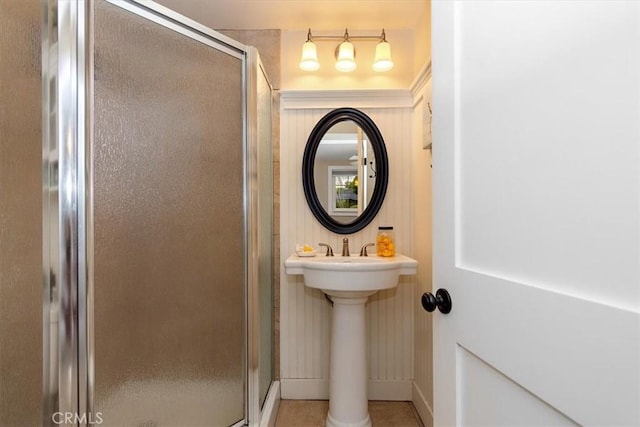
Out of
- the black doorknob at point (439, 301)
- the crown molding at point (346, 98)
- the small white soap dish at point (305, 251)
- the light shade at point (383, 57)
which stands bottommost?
the small white soap dish at point (305, 251)

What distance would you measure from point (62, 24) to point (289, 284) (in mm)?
1501

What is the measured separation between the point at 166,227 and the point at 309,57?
128cm

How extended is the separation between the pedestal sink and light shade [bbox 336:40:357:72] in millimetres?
1131

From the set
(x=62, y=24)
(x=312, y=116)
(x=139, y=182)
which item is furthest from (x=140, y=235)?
(x=312, y=116)

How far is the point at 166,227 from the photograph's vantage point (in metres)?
1.07

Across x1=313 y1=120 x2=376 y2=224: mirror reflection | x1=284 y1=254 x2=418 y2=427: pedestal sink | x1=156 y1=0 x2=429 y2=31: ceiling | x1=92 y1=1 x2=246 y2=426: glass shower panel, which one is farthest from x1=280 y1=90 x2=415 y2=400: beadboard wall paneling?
x1=92 y1=1 x2=246 y2=426: glass shower panel

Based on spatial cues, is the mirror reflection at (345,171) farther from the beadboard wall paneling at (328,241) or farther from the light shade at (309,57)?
the light shade at (309,57)

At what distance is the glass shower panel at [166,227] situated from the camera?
920 mm

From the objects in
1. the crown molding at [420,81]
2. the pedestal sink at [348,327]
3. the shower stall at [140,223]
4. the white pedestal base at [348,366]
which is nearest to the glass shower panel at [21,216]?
the shower stall at [140,223]

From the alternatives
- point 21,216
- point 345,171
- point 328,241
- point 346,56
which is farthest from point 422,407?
point 346,56

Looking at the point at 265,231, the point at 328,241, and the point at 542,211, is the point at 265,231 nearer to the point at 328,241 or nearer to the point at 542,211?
the point at 328,241

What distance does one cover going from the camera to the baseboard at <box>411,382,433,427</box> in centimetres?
152

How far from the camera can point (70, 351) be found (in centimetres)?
84

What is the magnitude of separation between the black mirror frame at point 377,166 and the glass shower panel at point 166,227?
1.96 feet
